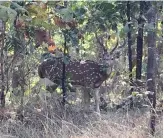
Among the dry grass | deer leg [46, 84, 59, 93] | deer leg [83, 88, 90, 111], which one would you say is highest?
deer leg [46, 84, 59, 93]

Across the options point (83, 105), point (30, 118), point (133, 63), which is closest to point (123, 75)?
point (133, 63)

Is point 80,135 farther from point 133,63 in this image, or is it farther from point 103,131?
point 133,63

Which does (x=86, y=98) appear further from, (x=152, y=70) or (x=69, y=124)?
(x=152, y=70)

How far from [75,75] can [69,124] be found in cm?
170

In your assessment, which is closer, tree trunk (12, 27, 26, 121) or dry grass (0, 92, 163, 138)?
dry grass (0, 92, 163, 138)

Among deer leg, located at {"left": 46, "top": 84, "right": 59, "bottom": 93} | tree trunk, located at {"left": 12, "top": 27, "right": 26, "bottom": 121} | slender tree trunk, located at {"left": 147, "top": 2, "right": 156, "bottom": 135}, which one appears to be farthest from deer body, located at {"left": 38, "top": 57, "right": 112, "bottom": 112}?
slender tree trunk, located at {"left": 147, "top": 2, "right": 156, "bottom": 135}

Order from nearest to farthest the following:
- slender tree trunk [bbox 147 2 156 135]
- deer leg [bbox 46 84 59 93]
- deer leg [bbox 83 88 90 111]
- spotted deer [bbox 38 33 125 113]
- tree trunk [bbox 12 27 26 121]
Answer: slender tree trunk [bbox 147 2 156 135] → tree trunk [bbox 12 27 26 121] → deer leg [bbox 46 84 59 93] → deer leg [bbox 83 88 90 111] → spotted deer [bbox 38 33 125 113]

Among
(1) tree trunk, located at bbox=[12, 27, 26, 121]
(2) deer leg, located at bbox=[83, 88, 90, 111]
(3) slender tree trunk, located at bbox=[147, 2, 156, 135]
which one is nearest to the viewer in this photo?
(3) slender tree trunk, located at bbox=[147, 2, 156, 135]

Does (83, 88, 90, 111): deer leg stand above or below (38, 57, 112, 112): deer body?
below

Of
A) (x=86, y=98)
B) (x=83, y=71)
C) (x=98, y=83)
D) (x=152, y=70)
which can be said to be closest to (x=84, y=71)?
(x=83, y=71)

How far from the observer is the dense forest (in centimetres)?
329

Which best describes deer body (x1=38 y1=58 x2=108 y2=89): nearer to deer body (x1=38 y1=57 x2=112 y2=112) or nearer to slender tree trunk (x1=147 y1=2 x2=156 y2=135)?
deer body (x1=38 y1=57 x2=112 y2=112)

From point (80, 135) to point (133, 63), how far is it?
1.77 metres

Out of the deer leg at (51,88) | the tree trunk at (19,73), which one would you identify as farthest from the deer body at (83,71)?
the tree trunk at (19,73)
